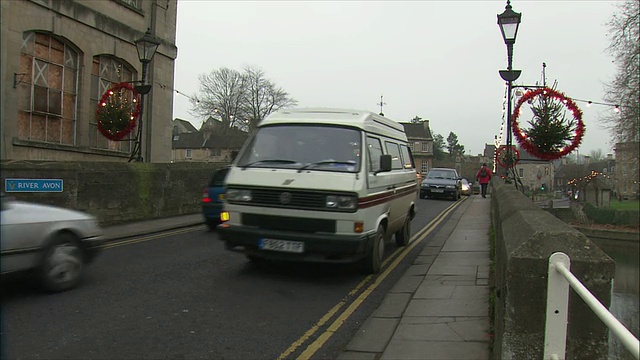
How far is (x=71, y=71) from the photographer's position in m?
16.3

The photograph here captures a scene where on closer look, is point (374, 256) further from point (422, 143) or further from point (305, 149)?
point (422, 143)

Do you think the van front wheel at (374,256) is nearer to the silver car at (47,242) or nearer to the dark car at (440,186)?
the silver car at (47,242)

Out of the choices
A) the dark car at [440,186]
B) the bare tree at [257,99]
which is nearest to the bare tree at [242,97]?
the bare tree at [257,99]

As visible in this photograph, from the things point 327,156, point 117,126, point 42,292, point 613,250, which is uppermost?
point 117,126

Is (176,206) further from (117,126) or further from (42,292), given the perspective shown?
(42,292)

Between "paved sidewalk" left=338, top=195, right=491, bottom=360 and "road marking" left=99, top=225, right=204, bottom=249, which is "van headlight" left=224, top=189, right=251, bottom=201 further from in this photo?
"road marking" left=99, top=225, right=204, bottom=249

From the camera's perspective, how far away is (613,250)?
111ft

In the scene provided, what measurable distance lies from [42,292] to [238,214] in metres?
2.51

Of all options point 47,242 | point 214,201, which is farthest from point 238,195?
point 214,201

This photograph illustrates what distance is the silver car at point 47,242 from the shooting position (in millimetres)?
5082

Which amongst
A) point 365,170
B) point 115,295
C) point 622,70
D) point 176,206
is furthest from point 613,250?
point 115,295

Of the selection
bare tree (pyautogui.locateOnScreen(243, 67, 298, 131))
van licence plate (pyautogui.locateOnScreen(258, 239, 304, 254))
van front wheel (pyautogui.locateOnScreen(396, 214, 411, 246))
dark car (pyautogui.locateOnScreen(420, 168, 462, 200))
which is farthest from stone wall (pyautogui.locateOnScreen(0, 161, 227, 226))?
bare tree (pyautogui.locateOnScreen(243, 67, 298, 131))

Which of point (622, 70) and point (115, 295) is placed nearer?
point (115, 295)

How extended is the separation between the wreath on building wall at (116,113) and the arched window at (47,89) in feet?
5.47
